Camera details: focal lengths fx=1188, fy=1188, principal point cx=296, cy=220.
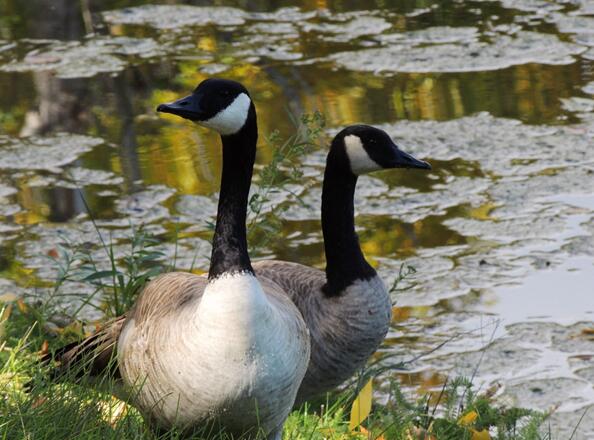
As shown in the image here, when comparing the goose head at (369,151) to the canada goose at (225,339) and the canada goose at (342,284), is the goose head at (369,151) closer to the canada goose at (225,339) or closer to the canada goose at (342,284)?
the canada goose at (342,284)

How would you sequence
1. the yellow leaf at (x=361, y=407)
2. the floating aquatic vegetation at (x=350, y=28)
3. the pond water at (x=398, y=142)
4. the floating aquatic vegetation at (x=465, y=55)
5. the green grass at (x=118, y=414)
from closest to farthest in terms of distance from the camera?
→ the green grass at (x=118, y=414)
the yellow leaf at (x=361, y=407)
the pond water at (x=398, y=142)
the floating aquatic vegetation at (x=465, y=55)
the floating aquatic vegetation at (x=350, y=28)

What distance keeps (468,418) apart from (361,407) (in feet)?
1.68

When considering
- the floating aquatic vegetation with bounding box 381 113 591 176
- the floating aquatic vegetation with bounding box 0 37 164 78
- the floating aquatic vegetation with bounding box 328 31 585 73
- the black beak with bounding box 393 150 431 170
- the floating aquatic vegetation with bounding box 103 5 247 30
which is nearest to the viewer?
the black beak with bounding box 393 150 431 170

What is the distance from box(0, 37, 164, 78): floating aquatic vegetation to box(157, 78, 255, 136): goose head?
17.7 ft

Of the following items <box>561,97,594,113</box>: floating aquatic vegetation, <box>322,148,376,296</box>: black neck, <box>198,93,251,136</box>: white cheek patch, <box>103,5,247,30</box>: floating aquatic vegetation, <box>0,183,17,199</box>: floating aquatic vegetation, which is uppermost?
<box>198,93,251,136</box>: white cheek patch

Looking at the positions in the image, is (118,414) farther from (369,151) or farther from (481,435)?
(369,151)

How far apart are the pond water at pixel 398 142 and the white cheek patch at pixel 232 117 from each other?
5.79 feet

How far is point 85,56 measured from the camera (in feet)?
30.1

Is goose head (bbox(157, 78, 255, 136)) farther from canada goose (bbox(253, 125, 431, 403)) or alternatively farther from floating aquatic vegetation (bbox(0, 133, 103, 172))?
floating aquatic vegetation (bbox(0, 133, 103, 172))

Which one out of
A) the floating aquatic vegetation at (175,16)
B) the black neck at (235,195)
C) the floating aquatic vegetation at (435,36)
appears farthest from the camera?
the floating aquatic vegetation at (175,16)

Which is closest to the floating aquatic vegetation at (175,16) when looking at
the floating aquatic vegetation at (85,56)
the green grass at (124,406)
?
the floating aquatic vegetation at (85,56)

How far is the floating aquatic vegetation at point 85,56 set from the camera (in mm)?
8930

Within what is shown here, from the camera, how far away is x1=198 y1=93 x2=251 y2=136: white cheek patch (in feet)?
11.8

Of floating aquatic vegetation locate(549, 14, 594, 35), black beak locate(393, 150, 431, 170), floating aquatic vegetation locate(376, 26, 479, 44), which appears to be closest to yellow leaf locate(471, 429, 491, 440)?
black beak locate(393, 150, 431, 170)
